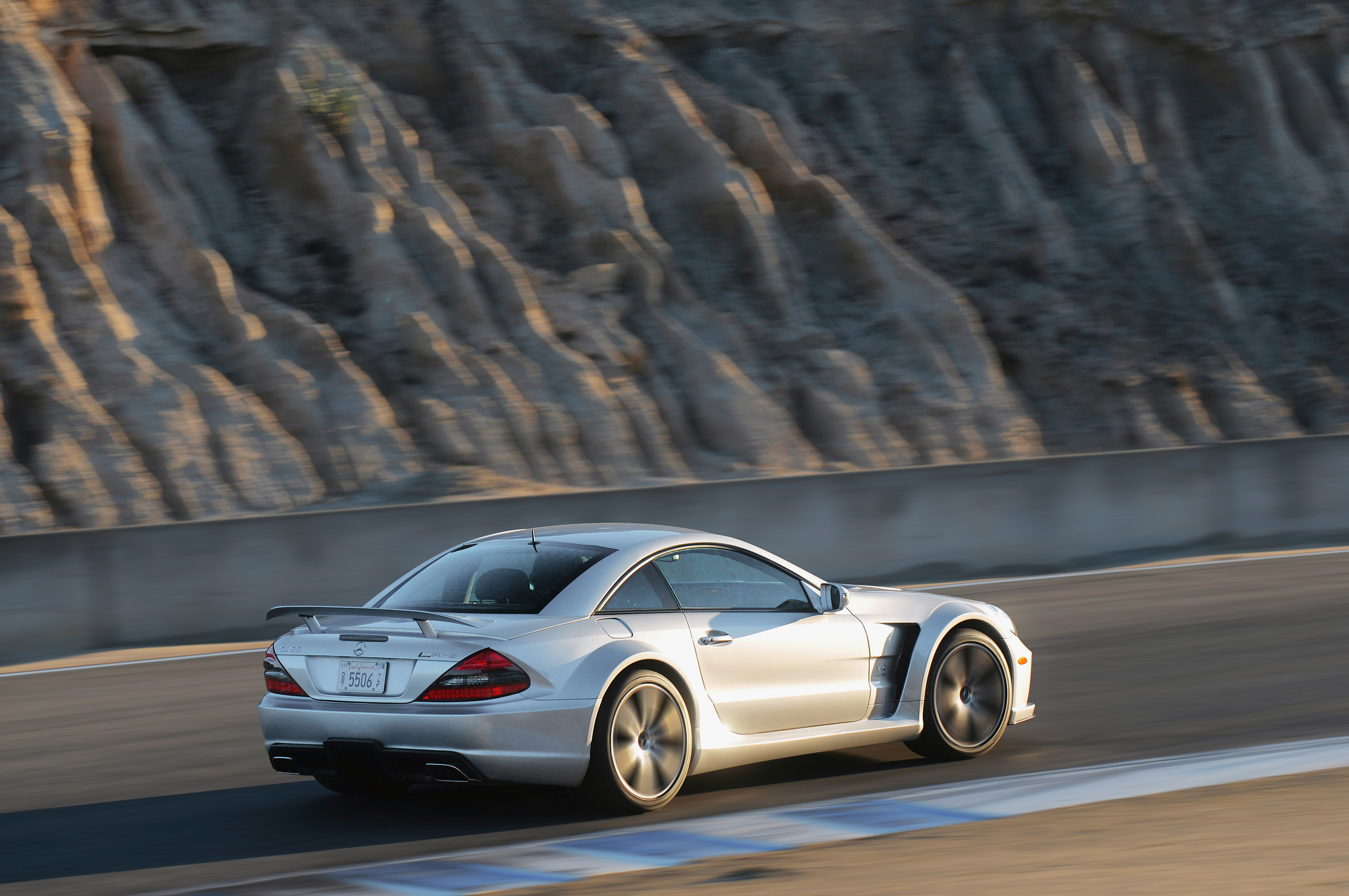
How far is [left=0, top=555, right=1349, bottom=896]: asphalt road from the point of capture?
21.8 ft

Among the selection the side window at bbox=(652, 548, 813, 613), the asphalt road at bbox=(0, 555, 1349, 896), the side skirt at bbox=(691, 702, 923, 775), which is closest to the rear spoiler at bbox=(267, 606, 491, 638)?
the asphalt road at bbox=(0, 555, 1349, 896)

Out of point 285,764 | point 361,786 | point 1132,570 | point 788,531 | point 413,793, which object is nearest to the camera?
point 285,764

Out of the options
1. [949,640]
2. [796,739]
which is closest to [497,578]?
[796,739]

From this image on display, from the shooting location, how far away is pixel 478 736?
21.2ft

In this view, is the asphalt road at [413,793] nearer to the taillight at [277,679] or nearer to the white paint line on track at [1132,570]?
the taillight at [277,679]

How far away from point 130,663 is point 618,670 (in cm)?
702

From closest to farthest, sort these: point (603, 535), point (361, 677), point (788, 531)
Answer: point (361, 677) < point (603, 535) < point (788, 531)

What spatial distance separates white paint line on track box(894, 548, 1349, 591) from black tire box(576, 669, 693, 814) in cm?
898

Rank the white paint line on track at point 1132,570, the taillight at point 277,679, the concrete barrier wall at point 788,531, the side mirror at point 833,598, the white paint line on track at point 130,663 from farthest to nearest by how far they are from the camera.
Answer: the white paint line on track at point 1132,570 < the concrete barrier wall at point 788,531 < the white paint line on track at point 130,663 < the side mirror at point 833,598 < the taillight at point 277,679

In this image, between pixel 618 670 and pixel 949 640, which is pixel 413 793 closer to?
pixel 618 670

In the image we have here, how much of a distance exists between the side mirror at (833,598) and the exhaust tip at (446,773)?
77.9 inches

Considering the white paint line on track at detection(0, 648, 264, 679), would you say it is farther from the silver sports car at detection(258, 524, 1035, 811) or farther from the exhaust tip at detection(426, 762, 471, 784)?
the exhaust tip at detection(426, 762, 471, 784)

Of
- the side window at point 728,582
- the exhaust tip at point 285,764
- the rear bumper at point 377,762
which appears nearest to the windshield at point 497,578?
the side window at point 728,582

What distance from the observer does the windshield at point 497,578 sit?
22.9 feet
